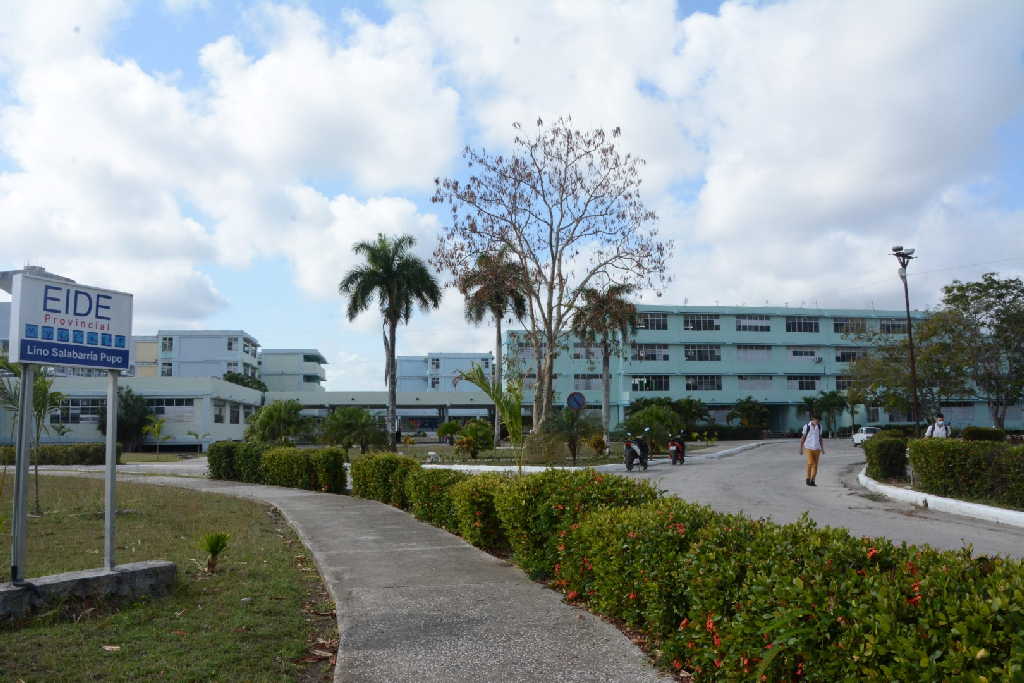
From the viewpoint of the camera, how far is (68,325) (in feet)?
21.7

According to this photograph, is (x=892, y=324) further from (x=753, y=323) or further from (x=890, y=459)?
(x=890, y=459)

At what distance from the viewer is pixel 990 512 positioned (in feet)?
38.0

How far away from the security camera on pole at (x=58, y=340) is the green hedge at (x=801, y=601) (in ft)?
14.5

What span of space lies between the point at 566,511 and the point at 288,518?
7.81 m

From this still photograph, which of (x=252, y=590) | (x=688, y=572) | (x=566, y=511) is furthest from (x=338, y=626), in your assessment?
(x=688, y=572)

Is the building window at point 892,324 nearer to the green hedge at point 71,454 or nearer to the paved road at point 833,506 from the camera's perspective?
the paved road at point 833,506

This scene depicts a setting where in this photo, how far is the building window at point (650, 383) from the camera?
2520 inches

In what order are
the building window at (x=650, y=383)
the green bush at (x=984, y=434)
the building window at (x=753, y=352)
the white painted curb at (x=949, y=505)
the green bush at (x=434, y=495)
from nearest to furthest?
the green bush at (x=434, y=495), the white painted curb at (x=949, y=505), the green bush at (x=984, y=434), the building window at (x=650, y=383), the building window at (x=753, y=352)

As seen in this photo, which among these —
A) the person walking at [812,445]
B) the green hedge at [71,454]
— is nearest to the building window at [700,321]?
the green hedge at [71,454]

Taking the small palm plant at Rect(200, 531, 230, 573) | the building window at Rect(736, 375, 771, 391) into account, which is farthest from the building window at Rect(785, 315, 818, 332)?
the small palm plant at Rect(200, 531, 230, 573)

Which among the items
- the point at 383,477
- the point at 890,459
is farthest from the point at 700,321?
the point at 383,477

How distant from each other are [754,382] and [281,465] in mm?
51199

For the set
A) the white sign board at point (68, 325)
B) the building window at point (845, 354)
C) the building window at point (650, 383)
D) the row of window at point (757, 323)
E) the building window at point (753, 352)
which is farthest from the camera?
the building window at point (845, 354)

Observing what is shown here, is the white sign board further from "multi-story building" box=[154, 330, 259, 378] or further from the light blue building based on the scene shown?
"multi-story building" box=[154, 330, 259, 378]
